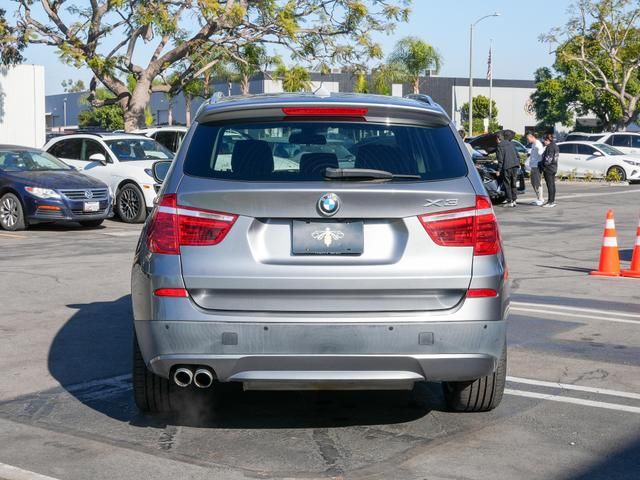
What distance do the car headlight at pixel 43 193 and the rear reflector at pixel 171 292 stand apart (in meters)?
13.2

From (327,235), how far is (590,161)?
3419 cm

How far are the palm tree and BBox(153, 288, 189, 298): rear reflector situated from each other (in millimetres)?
67067

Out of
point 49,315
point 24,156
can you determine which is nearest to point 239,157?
point 49,315

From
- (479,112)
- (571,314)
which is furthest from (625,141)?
(479,112)

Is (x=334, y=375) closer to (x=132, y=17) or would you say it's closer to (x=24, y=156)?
(x=24, y=156)

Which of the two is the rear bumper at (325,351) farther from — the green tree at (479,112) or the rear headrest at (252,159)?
the green tree at (479,112)

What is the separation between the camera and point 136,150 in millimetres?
21297

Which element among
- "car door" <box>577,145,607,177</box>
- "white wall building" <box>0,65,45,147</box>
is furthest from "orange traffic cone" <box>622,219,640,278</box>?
"car door" <box>577,145,607,177</box>

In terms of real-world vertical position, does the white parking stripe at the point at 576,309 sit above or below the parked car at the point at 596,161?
below

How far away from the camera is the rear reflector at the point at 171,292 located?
5059 mm

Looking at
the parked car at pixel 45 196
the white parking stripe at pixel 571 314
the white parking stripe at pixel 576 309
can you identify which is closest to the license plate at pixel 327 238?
the white parking stripe at pixel 571 314

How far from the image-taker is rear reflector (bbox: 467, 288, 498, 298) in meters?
5.10

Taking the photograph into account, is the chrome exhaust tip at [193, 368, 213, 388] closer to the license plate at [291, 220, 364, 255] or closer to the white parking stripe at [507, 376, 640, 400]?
the license plate at [291, 220, 364, 255]

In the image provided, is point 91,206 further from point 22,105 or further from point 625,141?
point 625,141
